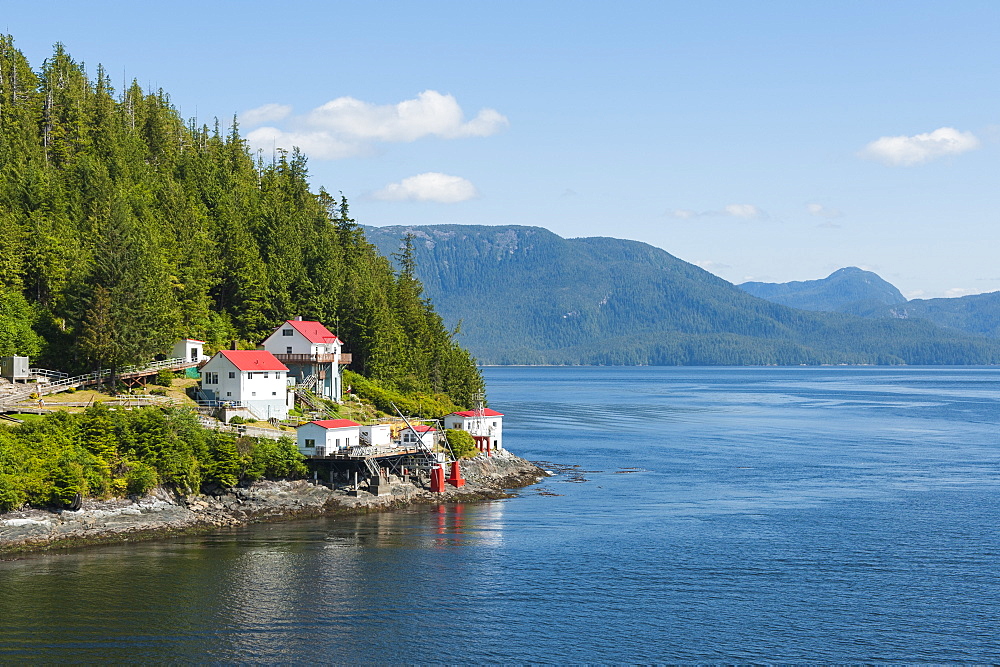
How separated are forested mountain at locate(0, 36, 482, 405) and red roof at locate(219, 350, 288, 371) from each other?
7927 mm

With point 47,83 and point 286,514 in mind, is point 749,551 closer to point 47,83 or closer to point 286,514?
point 286,514

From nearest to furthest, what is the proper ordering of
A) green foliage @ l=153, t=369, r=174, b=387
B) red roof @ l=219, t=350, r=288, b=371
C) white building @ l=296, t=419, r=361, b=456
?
white building @ l=296, t=419, r=361, b=456 → red roof @ l=219, t=350, r=288, b=371 → green foliage @ l=153, t=369, r=174, b=387

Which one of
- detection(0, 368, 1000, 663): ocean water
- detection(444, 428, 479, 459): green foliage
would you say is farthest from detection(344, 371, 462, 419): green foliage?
detection(0, 368, 1000, 663): ocean water

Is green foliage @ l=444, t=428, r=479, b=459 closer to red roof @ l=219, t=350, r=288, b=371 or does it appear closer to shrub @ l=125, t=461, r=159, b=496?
red roof @ l=219, t=350, r=288, b=371

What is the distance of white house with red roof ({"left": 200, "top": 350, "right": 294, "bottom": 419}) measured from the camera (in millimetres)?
87625

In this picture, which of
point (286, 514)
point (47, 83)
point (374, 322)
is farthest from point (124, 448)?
point (47, 83)

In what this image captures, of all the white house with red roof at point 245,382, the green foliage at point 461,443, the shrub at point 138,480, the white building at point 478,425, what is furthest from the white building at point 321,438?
the white building at point 478,425

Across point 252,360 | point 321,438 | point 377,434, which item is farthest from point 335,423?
point 252,360

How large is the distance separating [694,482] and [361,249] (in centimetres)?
6440

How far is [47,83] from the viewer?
452 feet

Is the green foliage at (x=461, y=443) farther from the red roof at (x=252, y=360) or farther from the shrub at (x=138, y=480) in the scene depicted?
the shrub at (x=138, y=480)

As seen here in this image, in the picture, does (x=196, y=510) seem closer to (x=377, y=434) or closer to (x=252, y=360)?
(x=377, y=434)

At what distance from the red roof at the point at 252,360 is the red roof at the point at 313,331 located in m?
8.46

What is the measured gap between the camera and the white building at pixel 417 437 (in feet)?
293
